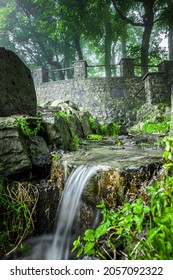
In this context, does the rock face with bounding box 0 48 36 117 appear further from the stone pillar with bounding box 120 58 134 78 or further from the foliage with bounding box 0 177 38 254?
the stone pillar with bounding box 120 58 134 78

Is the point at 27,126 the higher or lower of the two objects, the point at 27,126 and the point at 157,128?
the higher

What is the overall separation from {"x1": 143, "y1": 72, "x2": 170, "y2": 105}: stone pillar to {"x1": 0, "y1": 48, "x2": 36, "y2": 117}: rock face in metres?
8.34

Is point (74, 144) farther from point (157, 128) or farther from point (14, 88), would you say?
point (157, 128)

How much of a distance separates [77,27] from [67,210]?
15357 mm

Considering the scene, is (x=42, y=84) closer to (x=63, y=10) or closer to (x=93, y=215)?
(x=63, y=10)

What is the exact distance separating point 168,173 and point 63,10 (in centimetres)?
1540

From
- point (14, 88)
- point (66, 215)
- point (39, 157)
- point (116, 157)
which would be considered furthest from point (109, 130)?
point (66, 215)

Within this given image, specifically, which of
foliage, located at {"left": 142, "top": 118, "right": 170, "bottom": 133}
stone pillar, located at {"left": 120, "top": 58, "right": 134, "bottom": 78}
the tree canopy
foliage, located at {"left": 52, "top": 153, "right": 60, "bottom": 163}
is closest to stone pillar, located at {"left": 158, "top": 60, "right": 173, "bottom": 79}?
the tree canopy

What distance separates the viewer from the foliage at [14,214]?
8.03ft

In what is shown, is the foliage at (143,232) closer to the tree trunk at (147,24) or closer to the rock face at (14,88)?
the rock face at (14,88)

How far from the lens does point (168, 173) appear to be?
195 centimetres

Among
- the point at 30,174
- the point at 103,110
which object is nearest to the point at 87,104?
the point at 103,110

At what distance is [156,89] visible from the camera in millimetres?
11414

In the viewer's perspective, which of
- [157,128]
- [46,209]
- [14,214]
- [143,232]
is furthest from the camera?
[157,128]
